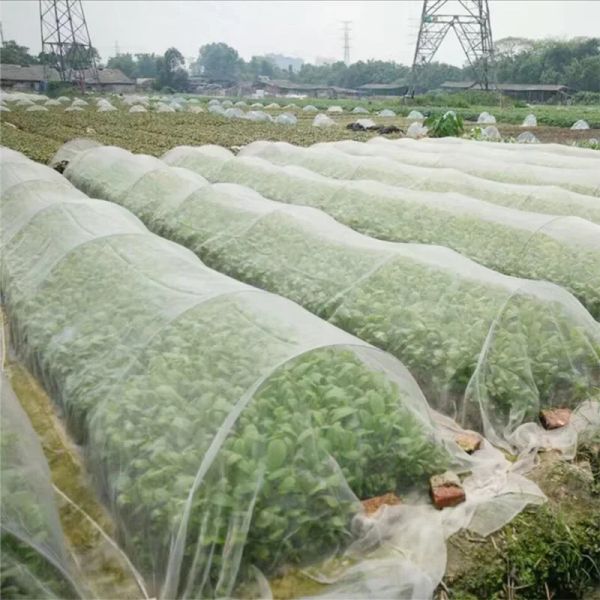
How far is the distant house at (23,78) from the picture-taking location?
64.1 metres

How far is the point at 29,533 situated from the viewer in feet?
10.1

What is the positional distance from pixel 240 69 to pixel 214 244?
144112 millimetres

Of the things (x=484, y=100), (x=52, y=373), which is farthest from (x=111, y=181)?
(x=484, y=100)

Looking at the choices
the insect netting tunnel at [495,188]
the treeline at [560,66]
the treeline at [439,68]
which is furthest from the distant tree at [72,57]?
the insect netting tunnel at [495,188]

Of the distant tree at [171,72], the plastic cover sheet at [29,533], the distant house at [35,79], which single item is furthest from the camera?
the distant tree at [171,72]

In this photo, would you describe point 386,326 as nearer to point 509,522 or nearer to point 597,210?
point 509,522

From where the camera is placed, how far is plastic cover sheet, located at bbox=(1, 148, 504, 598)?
3322 millimetres

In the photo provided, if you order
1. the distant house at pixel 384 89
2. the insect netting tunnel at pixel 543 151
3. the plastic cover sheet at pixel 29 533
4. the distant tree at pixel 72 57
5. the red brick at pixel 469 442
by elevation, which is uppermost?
the distant tree at pixel 72 57

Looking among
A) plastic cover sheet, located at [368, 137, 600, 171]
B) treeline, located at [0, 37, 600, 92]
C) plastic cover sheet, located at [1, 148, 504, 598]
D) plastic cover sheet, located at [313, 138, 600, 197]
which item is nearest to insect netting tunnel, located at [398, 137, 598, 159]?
plastic cover sheet, located at [368, 137, 600, 171]

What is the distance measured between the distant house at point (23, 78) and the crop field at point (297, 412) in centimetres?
6414

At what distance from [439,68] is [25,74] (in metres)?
51.4

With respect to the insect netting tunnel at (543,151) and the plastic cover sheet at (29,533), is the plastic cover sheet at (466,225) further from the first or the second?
the insect netting tunnel at (543,151)

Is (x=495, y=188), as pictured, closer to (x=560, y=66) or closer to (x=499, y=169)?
(x=499, y=169)

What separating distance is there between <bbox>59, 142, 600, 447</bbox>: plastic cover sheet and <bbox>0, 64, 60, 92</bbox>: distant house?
64.4 metres
